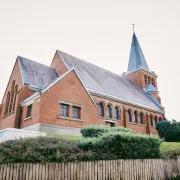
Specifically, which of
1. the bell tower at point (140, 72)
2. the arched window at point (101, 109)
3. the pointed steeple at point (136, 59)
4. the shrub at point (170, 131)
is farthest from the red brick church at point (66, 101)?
the pointed steeple at point (136, 59)

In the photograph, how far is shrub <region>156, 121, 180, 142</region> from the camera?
2278cm

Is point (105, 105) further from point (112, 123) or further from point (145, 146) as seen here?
point (145, 146)

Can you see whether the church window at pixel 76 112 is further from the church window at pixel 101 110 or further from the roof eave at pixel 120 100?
the church window at pixel 101 110

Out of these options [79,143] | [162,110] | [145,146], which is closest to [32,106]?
[79,143]

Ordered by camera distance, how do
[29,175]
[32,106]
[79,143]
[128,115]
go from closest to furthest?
[29,175] → [79,143] → [32,106] → [128,115]

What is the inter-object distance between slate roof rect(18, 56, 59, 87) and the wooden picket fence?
46.1 feet

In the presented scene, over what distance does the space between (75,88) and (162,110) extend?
22003mm

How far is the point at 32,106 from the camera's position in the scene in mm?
16594

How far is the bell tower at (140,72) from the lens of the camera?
36562mm

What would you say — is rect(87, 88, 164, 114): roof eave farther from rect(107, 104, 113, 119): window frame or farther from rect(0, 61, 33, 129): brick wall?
rect(0, 61, 33, 129): brick wall

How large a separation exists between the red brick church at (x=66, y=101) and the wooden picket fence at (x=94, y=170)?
8.72 m

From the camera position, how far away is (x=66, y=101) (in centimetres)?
1736

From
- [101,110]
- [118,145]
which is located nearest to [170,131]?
[101,110]

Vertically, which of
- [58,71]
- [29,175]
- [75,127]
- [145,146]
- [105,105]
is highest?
[58,71]
